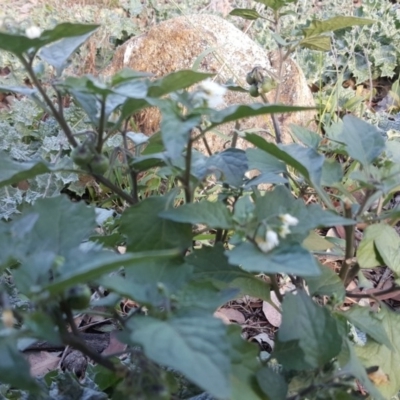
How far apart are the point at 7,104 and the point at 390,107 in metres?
1.79

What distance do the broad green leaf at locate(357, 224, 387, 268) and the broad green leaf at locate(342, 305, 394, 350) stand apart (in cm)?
7

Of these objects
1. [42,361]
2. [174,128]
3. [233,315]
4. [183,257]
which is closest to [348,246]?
[183,257]

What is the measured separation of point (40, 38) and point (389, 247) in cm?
Result: 54

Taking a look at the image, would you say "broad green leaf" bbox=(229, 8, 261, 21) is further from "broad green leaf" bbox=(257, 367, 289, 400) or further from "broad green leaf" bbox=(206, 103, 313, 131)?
"broad green leaf" bbox=(257, 367, 289, 400)

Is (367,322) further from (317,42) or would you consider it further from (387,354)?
(317,42)

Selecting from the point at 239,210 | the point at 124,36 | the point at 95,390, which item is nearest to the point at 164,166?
the point at 239,210

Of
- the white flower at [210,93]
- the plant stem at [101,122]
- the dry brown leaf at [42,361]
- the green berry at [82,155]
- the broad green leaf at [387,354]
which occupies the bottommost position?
the dry brown leaf at [42,361]

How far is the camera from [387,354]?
824 mm

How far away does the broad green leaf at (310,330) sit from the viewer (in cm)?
63

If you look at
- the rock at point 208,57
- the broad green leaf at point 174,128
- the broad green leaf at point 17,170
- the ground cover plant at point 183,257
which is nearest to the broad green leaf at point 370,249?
the ground cover plant at point 183,257

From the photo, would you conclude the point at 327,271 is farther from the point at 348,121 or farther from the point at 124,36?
the point at 124,36

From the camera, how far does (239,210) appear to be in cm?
66

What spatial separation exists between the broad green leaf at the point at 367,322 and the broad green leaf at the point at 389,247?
0.24ft

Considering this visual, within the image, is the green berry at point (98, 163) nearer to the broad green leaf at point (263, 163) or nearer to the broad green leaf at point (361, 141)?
the broad green leaf at point (263, 163)
